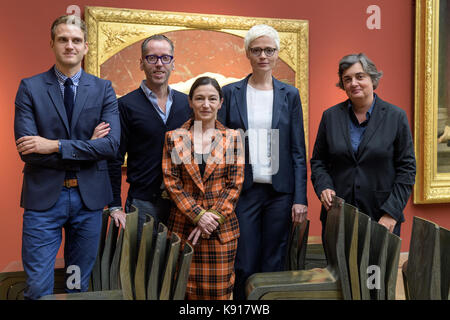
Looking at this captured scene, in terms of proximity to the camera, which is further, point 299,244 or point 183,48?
point 183,48

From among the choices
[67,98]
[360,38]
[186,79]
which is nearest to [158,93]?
[67,98]

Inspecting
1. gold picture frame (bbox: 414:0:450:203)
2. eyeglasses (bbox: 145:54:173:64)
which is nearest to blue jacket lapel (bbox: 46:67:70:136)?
eyeglasses (bbox: 145:54:173:64)

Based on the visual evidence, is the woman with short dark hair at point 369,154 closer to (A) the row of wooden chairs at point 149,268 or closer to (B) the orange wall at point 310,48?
(A) the row of wooden chairs at point 149,268

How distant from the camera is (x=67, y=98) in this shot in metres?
2.20

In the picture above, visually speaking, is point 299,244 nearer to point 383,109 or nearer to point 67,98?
point 383,109

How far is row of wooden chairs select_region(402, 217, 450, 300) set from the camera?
1.64 meters

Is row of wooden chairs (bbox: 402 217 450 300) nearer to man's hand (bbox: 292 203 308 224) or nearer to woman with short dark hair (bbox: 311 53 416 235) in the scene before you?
woman with short dark hair (bbox: 311 53 416 235)

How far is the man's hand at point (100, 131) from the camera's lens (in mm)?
2195

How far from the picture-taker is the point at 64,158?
6.79 feet

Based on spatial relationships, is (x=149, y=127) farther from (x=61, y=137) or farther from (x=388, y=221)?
(x=388, y=221)

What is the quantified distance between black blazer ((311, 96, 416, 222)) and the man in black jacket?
89 centimetres

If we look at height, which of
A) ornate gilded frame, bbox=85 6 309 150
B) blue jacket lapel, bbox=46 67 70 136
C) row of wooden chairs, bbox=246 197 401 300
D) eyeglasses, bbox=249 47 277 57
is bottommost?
row of wooden chairs, bbox=246 197 401 300

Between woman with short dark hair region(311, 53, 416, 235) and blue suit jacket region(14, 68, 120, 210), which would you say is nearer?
blue suit jacket region(14, 68, 120, 210)
